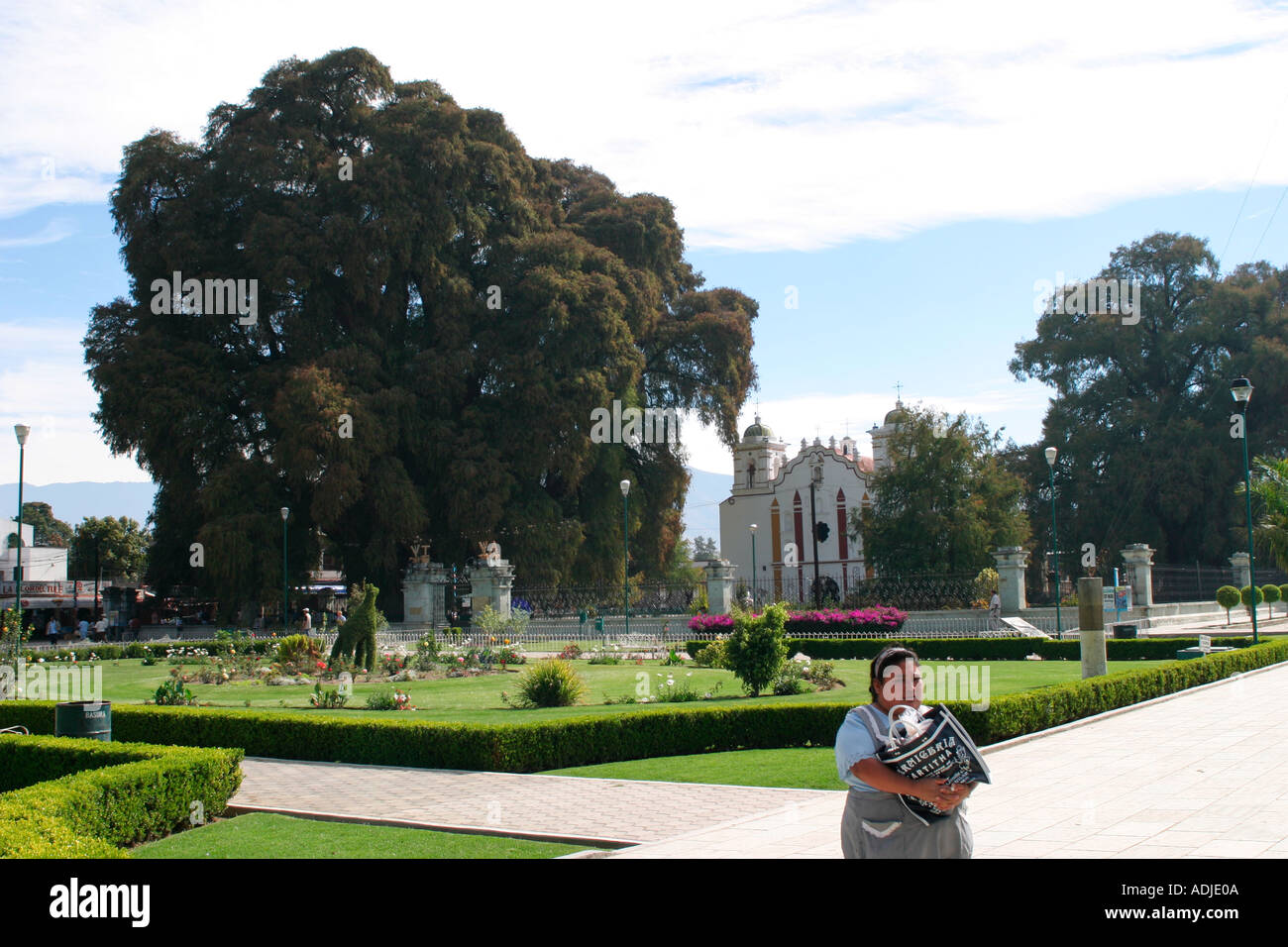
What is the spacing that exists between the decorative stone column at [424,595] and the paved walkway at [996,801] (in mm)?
22194

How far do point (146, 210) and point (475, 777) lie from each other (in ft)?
109

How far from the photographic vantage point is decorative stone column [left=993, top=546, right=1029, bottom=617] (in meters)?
28.6

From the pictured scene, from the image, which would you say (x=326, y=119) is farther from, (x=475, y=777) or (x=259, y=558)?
(x=475, y=777)

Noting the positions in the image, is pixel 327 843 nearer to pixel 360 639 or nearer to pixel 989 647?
pixel 360 639

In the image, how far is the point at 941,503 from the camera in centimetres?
3462

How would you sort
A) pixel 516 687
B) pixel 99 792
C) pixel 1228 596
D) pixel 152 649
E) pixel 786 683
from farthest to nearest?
1. pixel 1228 596
2. pixel 152 649
3. pixel 516 687
4. pixel 786 683
5. pixel 99 792

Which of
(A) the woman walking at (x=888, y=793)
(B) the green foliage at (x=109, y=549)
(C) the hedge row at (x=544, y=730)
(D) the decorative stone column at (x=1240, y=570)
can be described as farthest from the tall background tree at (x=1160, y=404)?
(B) the green foliage at (x=109, y=549)

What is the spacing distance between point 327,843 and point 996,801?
4778 mm

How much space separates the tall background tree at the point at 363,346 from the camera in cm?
3312

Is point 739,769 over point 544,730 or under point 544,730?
under

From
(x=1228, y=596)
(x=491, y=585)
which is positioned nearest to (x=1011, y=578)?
(x=1228, y=596)

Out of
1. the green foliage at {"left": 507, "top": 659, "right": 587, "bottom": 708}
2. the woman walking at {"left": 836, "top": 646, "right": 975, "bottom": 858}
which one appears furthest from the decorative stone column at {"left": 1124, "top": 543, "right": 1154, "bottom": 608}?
the woman walking at {"left": 836, "top": 646, "right": 975, "bottom": 858}

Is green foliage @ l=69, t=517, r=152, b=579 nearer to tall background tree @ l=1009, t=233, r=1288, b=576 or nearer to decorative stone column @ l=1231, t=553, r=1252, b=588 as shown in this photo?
tall background tree @ l=1009, t=233, r=1288, b=576
